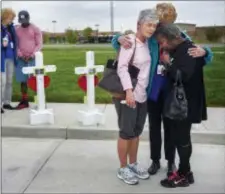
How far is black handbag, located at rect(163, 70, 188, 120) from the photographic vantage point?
137 inches

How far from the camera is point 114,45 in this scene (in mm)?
Result: 3752

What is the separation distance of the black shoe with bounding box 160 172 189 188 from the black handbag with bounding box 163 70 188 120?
636 millimetres

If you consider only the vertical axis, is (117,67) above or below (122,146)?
above

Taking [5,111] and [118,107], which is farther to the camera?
[5,111]

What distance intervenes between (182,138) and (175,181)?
44 cm

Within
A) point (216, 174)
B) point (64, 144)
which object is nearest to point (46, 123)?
point (64, 144)

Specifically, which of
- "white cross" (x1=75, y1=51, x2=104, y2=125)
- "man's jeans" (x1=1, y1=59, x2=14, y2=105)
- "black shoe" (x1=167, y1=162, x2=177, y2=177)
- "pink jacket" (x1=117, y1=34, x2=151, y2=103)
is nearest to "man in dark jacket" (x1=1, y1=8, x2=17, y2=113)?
"man's jeans" (x1=1, y1=59, x2=14, y2=105)

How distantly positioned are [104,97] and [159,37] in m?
4.21

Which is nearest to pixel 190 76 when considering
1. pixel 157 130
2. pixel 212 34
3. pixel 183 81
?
pixel 183 81

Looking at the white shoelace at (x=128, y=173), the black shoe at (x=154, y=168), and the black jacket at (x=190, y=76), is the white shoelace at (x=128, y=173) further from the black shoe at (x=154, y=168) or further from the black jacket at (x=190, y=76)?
the black jacket at (x=190, y=76)

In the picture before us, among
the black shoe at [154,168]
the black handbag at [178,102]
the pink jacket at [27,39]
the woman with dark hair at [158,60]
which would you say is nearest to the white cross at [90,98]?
the pink jacket at [27,39]

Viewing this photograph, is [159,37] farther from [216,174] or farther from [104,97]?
[104,97]

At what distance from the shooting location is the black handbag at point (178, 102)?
3.47 meters

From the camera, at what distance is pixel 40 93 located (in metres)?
5.71
